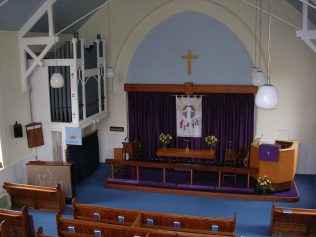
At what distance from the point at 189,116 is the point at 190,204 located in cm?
342

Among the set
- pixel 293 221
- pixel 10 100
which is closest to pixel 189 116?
pixel 293 221

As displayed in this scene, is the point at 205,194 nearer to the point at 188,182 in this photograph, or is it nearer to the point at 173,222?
the point at 188,182

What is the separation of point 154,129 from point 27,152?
421cm

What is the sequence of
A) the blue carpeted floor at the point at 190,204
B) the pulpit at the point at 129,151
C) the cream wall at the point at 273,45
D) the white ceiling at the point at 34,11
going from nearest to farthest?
1. the white ceiling at the point at 34,11
2. the blue carpeted floor at the point at 190,204
3. the cream wall at the point at 273,45
4. the pulpit at the point at 129,151

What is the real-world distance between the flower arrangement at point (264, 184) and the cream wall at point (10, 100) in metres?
6.30

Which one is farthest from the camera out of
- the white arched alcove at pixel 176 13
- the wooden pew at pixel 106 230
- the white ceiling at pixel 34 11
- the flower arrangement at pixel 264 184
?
the white arched alcove at pixel 176 13

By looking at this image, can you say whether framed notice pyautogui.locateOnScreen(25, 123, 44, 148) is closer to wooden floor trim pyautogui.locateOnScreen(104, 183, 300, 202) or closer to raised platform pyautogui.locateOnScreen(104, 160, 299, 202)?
raised platform pyautogui.locateOnScreen(104, 160, 299, 202)

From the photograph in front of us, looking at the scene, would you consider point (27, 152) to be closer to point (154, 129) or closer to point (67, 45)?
point (67, 45)

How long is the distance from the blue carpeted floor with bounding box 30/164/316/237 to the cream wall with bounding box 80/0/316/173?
1.69 meters

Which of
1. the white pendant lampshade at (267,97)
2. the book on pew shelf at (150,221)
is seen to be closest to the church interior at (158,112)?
the book on pew shelf at (150,221)

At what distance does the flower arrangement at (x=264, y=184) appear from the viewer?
9.70 metres

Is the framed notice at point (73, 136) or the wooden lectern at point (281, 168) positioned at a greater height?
the framed notice at point (73, 136)

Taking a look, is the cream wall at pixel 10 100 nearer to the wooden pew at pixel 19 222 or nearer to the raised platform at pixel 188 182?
A: the wooden pew at pixel 19 222

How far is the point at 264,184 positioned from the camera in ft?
31.8
